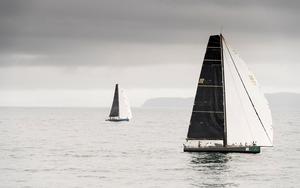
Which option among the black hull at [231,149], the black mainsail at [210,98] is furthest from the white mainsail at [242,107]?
the black mainsail at [210,98]

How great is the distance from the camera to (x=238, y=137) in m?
90.9

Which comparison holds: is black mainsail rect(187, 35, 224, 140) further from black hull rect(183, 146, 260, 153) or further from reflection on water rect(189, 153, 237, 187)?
reflection on water rect(189, 153, 237, 187)

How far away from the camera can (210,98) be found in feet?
294

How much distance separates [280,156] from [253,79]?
20282 mm

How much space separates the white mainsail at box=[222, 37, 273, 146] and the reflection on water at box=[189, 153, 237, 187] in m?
3.50

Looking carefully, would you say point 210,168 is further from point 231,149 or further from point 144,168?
point 231,149

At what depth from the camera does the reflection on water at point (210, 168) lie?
2763 inches

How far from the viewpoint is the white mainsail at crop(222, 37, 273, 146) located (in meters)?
88.5

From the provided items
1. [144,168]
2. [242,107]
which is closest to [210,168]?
[144,168]

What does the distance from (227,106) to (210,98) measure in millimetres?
2737

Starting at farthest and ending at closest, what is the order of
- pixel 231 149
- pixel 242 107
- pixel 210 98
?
pixel 242 107, pixel 231 149, pixel 210 98

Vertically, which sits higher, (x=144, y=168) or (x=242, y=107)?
(x=242, y=107)

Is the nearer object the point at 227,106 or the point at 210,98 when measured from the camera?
the point at 210,98

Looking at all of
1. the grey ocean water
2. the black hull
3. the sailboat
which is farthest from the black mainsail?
the grey ocean water
